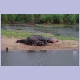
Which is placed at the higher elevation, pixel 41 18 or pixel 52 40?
pixel 41 18

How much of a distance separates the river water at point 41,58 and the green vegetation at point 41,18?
2.12 feet

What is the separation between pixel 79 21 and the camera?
649 centimetres

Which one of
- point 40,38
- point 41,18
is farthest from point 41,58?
point 41,18

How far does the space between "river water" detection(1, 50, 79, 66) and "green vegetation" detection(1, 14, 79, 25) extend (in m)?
0.65

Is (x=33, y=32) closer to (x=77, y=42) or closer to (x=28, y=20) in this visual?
(x=28, y=20)

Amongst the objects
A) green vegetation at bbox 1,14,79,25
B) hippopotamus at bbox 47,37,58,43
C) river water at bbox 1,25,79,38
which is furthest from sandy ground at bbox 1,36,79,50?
green vegetation at bbox 1,14,79,25

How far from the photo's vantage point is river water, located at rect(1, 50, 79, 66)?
6.38 meters

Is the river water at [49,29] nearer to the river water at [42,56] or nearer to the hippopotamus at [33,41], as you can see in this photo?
the river water at [42,56]

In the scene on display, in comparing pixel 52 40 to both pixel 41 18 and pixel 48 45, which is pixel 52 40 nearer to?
pixel 48 45

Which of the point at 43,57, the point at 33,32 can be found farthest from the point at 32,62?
the point at 33,32

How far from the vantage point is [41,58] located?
253 inches

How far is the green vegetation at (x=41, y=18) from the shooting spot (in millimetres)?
6477

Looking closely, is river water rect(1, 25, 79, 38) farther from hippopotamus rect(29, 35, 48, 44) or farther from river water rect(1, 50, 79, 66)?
river water rect(1, 50, 79, 66)

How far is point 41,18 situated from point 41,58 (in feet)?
2.80
